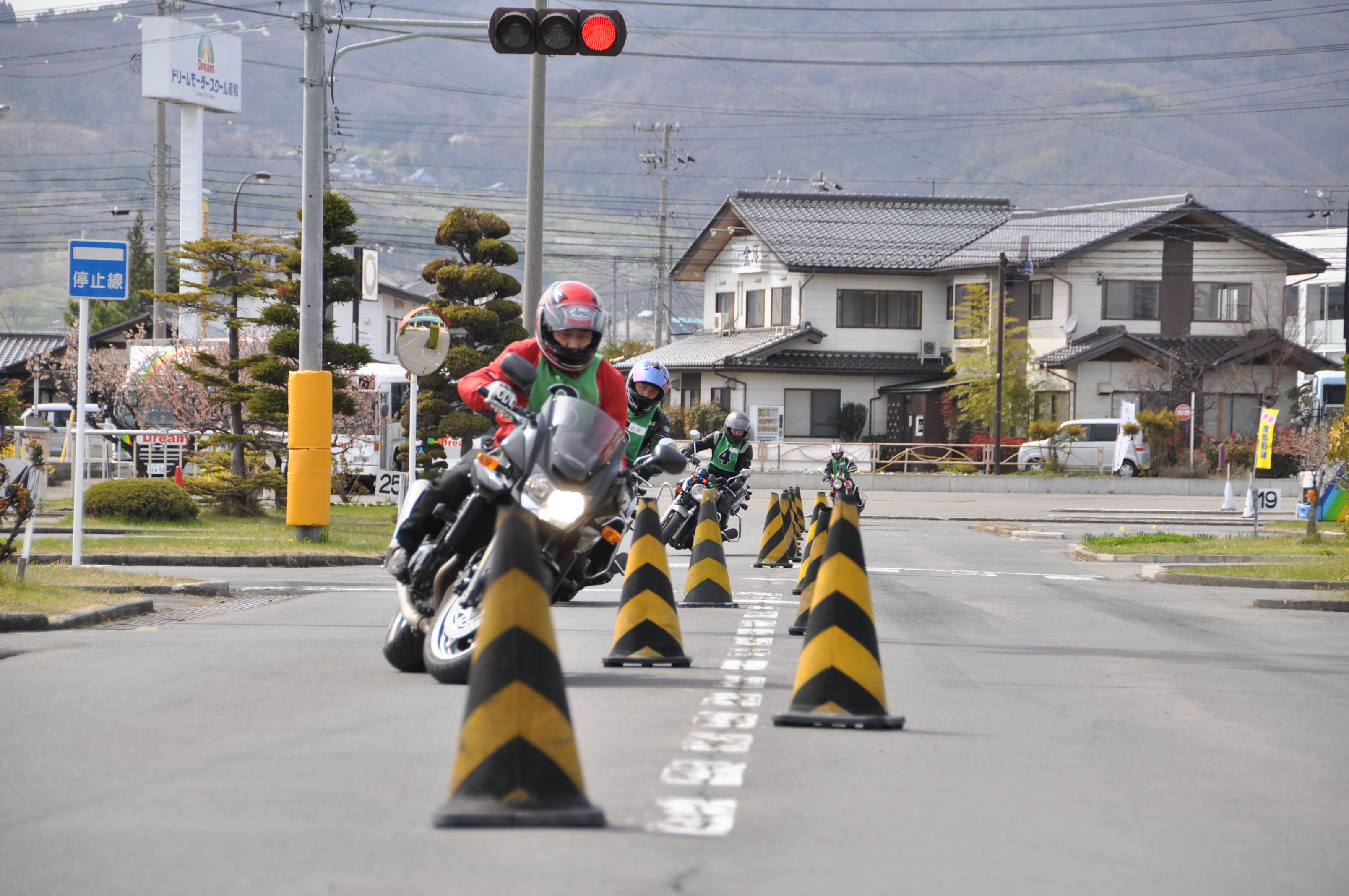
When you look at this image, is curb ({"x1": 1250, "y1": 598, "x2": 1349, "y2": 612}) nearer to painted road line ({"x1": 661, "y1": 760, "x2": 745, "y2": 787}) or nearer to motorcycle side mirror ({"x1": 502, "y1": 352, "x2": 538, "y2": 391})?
motorcycle side mirror ({"x1": 502, "y1": 352, "x2": 538, "y2": 391})

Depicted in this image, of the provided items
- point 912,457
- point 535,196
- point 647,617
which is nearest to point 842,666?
point 647,617

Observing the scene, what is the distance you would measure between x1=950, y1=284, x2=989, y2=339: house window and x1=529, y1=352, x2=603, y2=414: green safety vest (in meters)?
45.4

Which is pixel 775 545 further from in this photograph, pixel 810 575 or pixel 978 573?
pixel 810 575

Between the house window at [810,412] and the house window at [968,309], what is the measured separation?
5.49 metres

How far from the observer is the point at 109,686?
7.43 metres

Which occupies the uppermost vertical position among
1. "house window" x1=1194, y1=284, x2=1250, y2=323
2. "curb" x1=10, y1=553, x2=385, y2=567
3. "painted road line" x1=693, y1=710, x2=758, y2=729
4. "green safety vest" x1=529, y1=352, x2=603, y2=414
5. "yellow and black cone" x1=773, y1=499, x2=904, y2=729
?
"house window" x1=1194, y1=284, x2=1250, y2=323

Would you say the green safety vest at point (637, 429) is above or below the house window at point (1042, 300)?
below

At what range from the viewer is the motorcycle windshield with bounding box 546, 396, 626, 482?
258 inches

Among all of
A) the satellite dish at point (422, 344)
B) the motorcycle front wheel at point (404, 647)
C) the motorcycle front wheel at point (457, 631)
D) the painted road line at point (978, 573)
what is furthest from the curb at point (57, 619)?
the painted road line at point (978, 573)

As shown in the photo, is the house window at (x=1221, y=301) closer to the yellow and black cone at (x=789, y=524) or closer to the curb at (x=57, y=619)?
the yellow and black cone at (x=789, y=524)

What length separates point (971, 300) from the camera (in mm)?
53125

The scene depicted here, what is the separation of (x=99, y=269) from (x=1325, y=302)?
2879 inches

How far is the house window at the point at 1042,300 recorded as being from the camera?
53.3 metres

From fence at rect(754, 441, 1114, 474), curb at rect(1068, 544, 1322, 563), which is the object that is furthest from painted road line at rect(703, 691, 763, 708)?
fence at rect(754, 441, 1114, 474)
